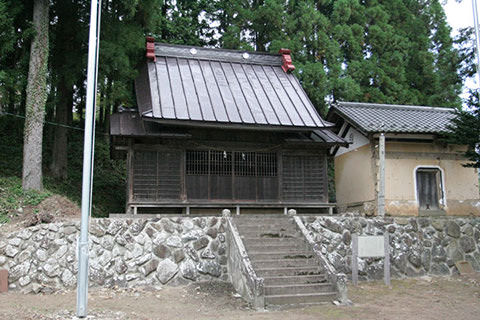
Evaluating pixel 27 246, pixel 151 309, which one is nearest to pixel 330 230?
pixel 151 309

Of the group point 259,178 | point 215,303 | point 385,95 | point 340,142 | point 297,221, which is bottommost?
point 215,303

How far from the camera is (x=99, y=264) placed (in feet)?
32.3

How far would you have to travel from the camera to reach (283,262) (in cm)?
978

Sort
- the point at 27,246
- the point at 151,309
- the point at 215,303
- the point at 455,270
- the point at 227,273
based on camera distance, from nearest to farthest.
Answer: the point at 151,309
the point at 215,303
the point at 27,246
the point at 227,273
the point at 455,270

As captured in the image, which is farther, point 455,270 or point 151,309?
point 455,270

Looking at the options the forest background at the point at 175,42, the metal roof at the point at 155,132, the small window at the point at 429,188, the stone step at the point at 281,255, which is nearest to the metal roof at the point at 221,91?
the metal roof at the point at 155,132

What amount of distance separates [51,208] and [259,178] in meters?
6.08

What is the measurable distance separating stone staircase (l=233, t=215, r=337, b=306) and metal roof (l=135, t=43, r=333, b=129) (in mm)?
3096

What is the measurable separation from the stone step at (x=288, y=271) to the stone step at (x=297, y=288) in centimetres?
45

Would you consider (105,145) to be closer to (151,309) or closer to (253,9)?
(253,9)

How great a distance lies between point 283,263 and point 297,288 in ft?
2.97

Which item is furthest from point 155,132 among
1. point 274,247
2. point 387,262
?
point 387,262

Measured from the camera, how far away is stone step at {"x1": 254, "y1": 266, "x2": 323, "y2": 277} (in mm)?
9362

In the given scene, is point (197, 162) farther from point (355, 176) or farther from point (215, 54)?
point (355, 176)
